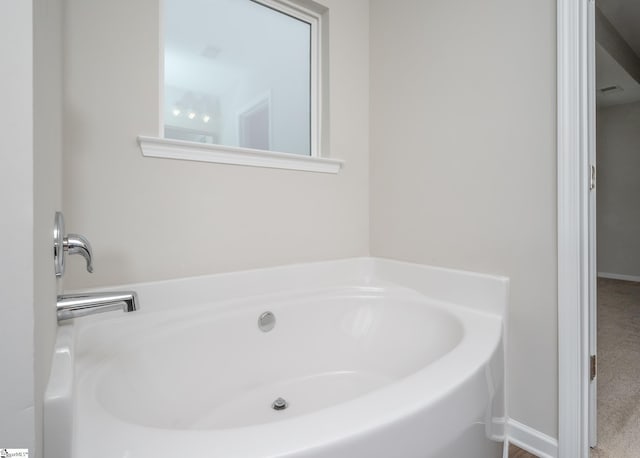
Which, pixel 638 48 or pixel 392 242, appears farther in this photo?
pixel 638 48

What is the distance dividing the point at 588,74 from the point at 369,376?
1.46 m

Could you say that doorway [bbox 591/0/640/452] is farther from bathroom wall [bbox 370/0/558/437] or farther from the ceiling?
bathroom wall [bbox 370/0/558/437]

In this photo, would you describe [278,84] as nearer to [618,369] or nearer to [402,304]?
[402,304]

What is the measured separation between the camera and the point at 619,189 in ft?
13.8

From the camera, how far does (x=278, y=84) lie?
171cm

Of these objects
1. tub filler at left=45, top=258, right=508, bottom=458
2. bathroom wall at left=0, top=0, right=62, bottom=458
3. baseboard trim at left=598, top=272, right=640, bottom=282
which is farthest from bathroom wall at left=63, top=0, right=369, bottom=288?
baseboard trim at left=598, top=272, right=640, bottom=282

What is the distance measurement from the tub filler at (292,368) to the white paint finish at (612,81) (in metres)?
3.13

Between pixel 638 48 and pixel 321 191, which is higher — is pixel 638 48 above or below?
above

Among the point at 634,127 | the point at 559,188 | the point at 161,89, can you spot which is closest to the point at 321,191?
the point at 161,89

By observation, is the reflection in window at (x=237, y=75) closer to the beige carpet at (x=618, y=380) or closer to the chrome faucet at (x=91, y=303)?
the chrome faucet at (x=91, y=303)

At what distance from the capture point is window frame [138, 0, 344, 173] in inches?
48.8

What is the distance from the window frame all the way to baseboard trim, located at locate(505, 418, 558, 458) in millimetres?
1409

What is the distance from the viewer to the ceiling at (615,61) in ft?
8.14

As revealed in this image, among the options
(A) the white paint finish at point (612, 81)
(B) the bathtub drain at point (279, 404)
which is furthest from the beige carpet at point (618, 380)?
(A) the white paint finish at point (612, 81)
